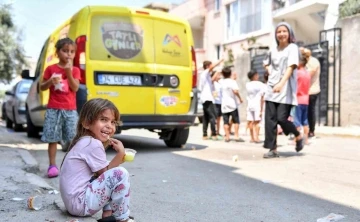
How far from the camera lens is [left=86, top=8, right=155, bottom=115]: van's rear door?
6.97 meters

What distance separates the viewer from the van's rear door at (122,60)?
697 cm

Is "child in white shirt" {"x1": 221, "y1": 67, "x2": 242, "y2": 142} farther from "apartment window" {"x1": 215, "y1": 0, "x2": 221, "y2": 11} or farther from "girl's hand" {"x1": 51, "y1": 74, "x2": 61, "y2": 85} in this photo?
"apartment window" {"x1": 215, "y1": 0, "x2": 221, "y2": 11}

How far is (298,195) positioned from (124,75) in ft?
12.4

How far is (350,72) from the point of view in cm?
1288

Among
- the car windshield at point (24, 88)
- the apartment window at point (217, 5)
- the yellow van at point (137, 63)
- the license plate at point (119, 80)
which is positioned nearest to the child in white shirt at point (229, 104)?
the yellow van at point (137, 63)

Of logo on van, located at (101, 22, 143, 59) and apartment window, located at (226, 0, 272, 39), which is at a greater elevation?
apartment window, located at (226, 0, 272, 39)

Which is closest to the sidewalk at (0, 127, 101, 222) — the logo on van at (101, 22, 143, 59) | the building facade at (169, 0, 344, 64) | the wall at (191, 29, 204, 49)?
the logo on van at (101, 22, 143, 59)

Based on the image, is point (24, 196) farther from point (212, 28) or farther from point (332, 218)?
point (212, 28)

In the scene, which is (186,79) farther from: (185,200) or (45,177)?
(185,200)

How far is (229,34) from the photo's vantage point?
1061 inches

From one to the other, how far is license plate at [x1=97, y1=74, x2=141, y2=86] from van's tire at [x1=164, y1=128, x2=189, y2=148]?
4.42ft

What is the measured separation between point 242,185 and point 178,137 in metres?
3.58

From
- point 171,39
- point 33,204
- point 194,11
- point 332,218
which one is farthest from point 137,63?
point 194,11

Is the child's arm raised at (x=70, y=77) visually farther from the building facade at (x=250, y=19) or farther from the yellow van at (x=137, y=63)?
the building facade at (x=250, y=19)
